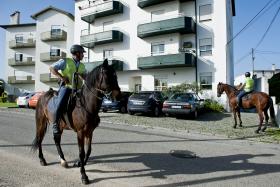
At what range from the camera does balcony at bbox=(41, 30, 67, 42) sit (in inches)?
1743

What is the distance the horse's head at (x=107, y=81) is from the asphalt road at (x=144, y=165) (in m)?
1.70

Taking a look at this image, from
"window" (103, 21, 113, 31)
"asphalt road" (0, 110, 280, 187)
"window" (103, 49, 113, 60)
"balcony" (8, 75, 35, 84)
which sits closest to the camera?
"asphalt road" (0, 110, 280, 187)

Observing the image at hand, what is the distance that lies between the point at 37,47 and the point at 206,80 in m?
32.6

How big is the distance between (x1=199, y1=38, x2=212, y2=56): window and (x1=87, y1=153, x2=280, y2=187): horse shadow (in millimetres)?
20919

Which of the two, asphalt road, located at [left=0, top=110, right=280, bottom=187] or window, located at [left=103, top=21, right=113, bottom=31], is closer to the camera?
asphalt road, located at [left=0, top=110, right=280, bottom=187]

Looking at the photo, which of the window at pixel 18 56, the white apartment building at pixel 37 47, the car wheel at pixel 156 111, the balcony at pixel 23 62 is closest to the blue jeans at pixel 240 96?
the car wheel at pixel 156 111

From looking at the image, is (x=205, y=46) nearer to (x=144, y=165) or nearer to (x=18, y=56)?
(x=144, y=165)

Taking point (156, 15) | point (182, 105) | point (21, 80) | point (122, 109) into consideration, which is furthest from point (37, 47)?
point (182, 105)

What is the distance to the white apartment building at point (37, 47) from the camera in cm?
4484

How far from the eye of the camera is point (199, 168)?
20.2 ft

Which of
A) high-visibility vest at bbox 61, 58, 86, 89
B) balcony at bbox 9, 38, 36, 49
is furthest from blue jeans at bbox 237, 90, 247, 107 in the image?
balcony at bbox 9, 38, 36, 49

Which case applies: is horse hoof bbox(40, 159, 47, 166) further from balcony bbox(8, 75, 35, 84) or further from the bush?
balcony bbox(8, 75, 35, 84)

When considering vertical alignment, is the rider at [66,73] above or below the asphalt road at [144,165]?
above

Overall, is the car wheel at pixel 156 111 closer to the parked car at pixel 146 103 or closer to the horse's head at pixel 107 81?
the parked car at pixel 146 103
